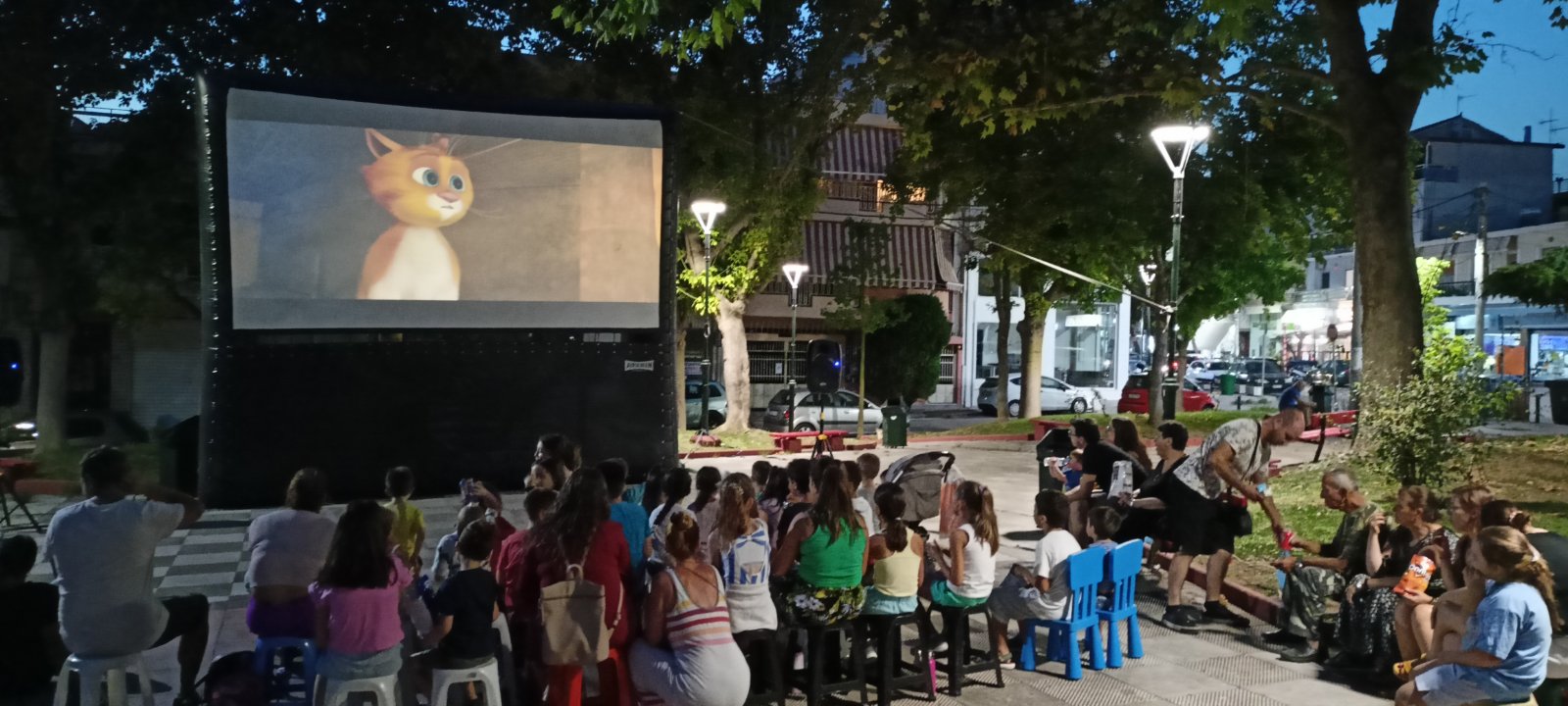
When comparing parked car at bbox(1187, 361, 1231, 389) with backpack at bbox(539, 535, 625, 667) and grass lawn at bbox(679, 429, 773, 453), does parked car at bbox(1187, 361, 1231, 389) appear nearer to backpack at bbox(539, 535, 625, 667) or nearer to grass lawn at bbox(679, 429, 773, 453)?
grass lawn at bbox(679, 429, 773, 453)

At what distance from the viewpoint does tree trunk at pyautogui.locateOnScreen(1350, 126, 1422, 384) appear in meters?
12.1

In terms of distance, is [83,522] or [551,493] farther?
[551,493]

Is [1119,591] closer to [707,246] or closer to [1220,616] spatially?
[1220,616]

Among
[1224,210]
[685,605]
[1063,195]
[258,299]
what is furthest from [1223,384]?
[685,605]

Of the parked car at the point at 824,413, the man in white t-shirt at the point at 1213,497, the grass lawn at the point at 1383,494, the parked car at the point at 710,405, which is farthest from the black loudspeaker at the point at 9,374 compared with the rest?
the parked car at the point at 710,405

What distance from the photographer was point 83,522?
4.55 metres

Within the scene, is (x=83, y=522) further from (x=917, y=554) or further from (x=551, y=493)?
(x=917, y=554)

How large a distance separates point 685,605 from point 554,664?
23.7 inches

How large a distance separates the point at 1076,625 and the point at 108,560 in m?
4.66

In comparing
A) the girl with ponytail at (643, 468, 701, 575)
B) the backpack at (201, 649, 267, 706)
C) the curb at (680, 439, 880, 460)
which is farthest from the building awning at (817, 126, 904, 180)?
the backpack at (201, 649, 267, 706)

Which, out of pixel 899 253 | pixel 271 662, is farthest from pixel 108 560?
pixel 899 253

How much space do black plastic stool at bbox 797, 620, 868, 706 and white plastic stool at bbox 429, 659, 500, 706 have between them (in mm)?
1504

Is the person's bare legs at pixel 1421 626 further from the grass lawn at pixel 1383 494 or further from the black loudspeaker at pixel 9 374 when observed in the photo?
the black loudspeaker at pixel 9 374

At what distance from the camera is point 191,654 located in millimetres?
5277
